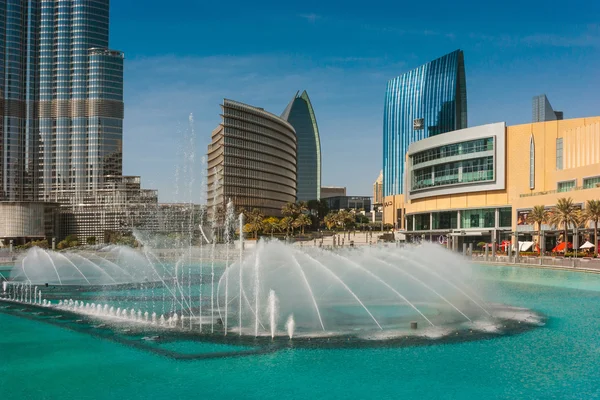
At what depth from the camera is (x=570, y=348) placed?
934 inches

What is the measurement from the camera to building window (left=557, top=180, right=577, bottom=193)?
86.3 meters

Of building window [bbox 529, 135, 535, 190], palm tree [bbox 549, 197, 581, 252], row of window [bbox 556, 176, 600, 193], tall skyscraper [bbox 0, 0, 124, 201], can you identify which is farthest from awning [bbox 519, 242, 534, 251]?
tall skyscraper [bbox 0, 0, 124, 201]

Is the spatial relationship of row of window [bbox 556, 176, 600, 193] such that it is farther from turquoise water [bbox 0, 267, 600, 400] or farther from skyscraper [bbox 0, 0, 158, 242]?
skyscraper [bbox 0, 0, 158, 242]

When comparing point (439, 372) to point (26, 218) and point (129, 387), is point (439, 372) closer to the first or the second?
point (129, 387)

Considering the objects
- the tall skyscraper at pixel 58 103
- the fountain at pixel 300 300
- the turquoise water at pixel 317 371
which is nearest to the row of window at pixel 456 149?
the fountain at pixel 300 300

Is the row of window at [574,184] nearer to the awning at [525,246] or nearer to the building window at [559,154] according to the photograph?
the building window at [559,154]

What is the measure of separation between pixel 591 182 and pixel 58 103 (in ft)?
443

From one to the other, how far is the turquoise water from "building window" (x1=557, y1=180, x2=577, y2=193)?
6548cm

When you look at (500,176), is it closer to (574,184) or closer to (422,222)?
(574,184)

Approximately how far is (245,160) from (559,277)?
12157 centimetres

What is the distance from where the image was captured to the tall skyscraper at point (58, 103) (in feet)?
519

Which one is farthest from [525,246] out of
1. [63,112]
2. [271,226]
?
[63,112]

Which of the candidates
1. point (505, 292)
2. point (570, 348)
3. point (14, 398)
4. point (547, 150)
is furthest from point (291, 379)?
point (547, 150)

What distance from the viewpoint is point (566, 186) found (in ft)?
291
